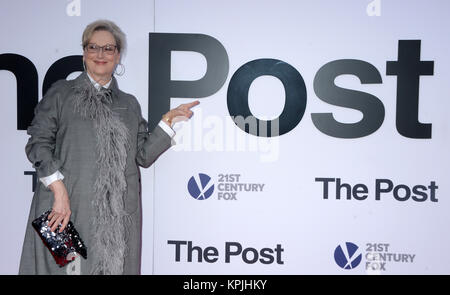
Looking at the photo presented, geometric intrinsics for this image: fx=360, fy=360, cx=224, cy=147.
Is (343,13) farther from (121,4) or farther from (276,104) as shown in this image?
(121,4)

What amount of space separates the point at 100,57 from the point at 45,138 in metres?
0.49

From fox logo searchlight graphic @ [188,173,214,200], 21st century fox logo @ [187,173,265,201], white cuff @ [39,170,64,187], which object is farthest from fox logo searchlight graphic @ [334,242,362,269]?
white cuff @ [39,170,64,187]

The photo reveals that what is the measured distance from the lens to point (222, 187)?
2.36m

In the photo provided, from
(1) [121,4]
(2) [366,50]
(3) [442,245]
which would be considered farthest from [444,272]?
(1) [121,4]

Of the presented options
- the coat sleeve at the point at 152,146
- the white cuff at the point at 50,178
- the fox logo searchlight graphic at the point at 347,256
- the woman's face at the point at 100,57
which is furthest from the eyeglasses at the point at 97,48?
the fox logo searchlight graphic at the point at 347,256

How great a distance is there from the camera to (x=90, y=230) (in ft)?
5.77

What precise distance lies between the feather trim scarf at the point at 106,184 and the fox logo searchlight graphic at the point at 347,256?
4.54 feet

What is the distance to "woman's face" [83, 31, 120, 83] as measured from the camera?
6.10 feet

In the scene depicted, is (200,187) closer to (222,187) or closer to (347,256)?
(222,187)

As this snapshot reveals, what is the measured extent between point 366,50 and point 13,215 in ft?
8.32

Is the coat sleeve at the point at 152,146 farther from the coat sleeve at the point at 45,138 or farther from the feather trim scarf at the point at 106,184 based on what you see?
the coat sleeve at the point at 45,138

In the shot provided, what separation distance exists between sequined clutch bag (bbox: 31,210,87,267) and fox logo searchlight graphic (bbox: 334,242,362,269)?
156 cm

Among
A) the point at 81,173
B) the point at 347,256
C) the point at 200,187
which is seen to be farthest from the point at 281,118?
the point at 81,173
